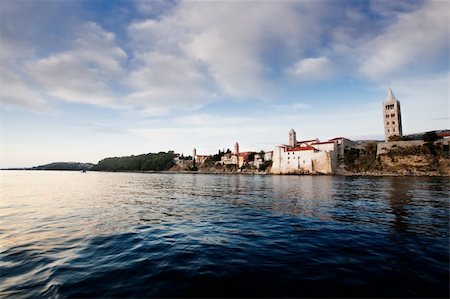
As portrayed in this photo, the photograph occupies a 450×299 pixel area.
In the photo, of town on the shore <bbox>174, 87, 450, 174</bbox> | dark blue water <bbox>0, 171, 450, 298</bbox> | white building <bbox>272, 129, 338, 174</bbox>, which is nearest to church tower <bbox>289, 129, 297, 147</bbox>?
town on the shore <bbox>174, 87, 450, 174</bbox>

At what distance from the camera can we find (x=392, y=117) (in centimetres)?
10400

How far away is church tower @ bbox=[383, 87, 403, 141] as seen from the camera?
102875 mm

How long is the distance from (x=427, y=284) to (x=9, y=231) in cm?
1825

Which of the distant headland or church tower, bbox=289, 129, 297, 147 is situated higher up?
church tower, bbox=289, 129, 297, 147

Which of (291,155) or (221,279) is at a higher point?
(291,155)

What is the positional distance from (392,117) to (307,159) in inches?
1710

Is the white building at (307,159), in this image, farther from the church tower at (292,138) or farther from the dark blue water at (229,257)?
the dark blue water at (229,257)

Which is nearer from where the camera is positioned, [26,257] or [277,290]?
[277,290]

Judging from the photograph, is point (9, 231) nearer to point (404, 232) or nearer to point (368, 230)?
point (368, 230)

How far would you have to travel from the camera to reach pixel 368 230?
11602 millimetres

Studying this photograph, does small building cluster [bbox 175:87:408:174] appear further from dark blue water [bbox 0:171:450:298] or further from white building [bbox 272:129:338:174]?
dark blue water [bbox 0:171:450:298]

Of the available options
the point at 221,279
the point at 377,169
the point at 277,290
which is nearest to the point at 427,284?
the point at 277,290

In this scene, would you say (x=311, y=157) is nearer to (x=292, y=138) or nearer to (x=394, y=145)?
(x=292, y=138)

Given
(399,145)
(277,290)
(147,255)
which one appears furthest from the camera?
(399,145)
